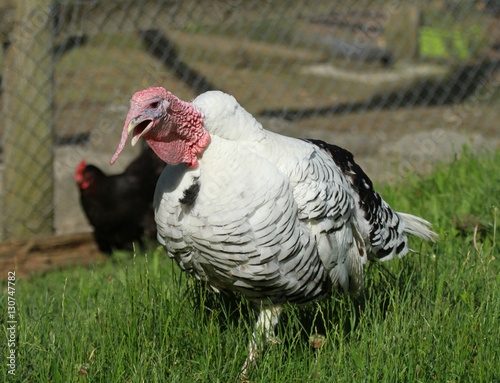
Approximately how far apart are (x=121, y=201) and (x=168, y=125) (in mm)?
3338

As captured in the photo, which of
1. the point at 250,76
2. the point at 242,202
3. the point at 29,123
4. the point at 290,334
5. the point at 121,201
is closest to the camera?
the point at 242,202

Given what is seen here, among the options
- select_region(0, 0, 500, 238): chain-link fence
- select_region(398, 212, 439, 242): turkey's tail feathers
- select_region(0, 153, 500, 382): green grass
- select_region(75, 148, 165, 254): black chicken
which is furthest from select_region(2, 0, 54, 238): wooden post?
select_region(398, 212, 439, 242): turkey's tail feathers

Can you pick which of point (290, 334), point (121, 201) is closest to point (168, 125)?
point (290, 334)

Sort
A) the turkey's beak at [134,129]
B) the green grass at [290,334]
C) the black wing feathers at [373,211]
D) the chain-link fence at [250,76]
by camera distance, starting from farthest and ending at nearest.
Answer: the chain-link fence at [250,76]
the black wing feathers at [373,211]
the green grass at [290,334]
the turkey's beak at [134,129]

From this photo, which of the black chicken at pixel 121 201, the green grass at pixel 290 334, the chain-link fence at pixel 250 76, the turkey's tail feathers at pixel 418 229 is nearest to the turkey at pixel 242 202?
the green grass at pixel 290 334

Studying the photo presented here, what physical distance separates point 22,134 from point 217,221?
3.14 meters

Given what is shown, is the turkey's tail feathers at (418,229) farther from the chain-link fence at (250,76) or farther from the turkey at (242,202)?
the chain-link fence at (250,76)

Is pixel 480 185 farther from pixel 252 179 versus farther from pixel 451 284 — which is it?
pixel 252 179

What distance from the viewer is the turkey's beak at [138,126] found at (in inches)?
93.9

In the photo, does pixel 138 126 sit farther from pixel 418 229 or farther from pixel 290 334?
pixel 418 229

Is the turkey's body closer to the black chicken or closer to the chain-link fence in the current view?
the chain-link fence

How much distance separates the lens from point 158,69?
26.6 ft

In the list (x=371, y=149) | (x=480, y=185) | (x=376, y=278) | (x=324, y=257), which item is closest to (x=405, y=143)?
(x=371, y=149)

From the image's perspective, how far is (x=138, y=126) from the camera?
2500 mm
